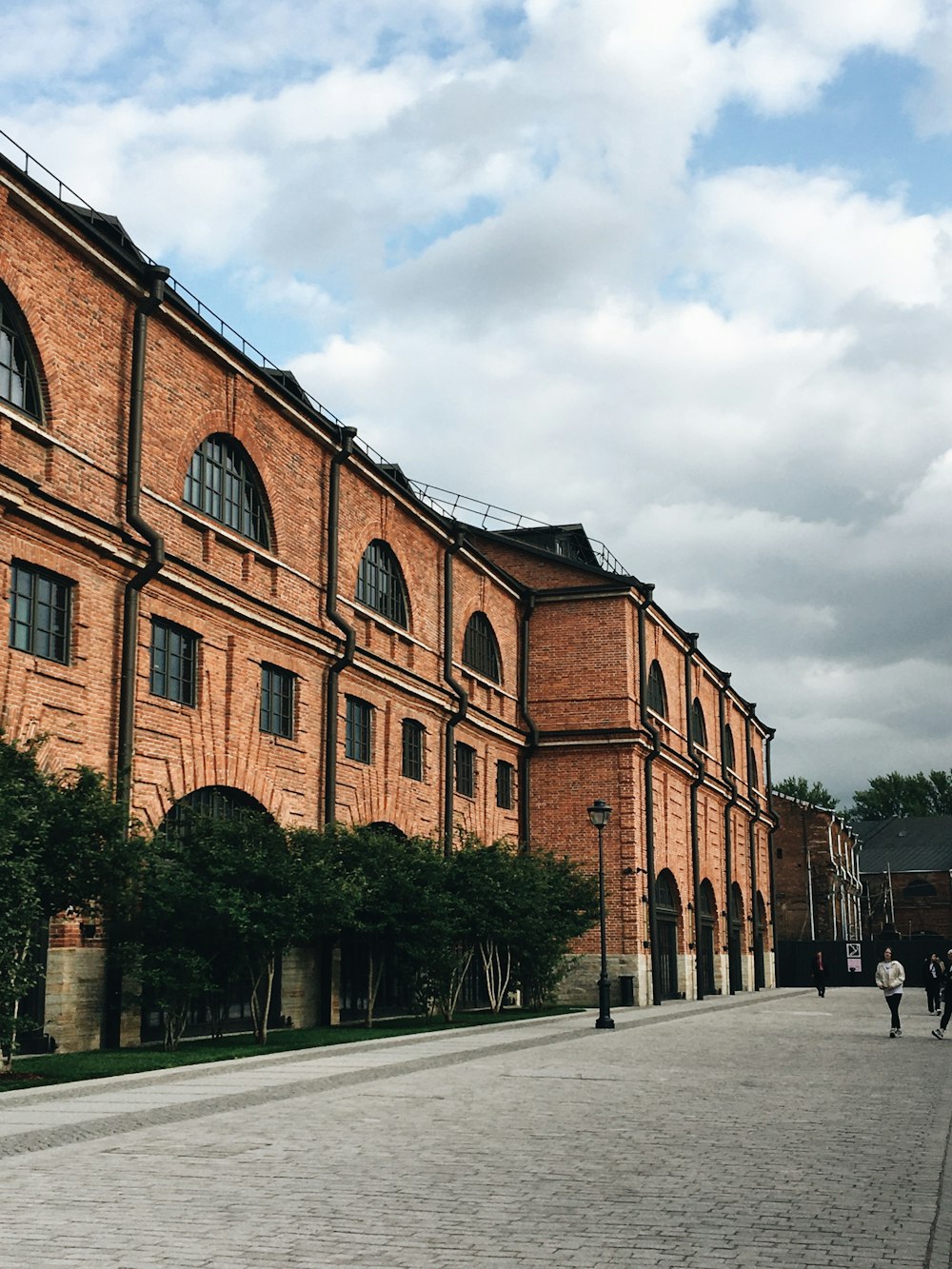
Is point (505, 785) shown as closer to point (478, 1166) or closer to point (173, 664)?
point (173, 664)

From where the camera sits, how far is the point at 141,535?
68.7ft

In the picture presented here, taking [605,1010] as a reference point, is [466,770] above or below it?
above

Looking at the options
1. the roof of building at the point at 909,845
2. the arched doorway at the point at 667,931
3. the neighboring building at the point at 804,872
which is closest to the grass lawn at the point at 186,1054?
the arched doorway at the point at 667,931

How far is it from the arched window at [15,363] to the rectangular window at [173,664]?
13.3 feet

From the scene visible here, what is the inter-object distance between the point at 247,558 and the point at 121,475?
393cm

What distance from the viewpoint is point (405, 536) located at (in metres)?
31.7

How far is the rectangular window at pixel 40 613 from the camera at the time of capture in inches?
730

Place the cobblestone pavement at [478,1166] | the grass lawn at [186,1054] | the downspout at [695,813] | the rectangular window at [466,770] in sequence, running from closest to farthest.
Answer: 1. the cobblestone pavement at [478,1166]
2. the grass lawn at [186,1054]
3. the rectangular window at [466,770]
4. the downspout at [695,813]

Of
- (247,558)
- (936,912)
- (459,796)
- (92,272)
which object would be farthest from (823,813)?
(92,272)

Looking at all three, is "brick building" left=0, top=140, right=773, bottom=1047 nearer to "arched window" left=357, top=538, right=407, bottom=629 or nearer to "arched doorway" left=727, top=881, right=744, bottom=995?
"arched window" left=357, top=538, right=407, bottom=629

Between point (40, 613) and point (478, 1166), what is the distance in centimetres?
1162

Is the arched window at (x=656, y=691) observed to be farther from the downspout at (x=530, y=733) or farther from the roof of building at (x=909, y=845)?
the roof of building at (x=909, y=845)

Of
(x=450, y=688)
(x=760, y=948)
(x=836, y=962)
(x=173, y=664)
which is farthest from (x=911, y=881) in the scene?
(x=173, y=664)

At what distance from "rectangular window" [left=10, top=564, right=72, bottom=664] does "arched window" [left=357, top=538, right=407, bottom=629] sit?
403 inches
